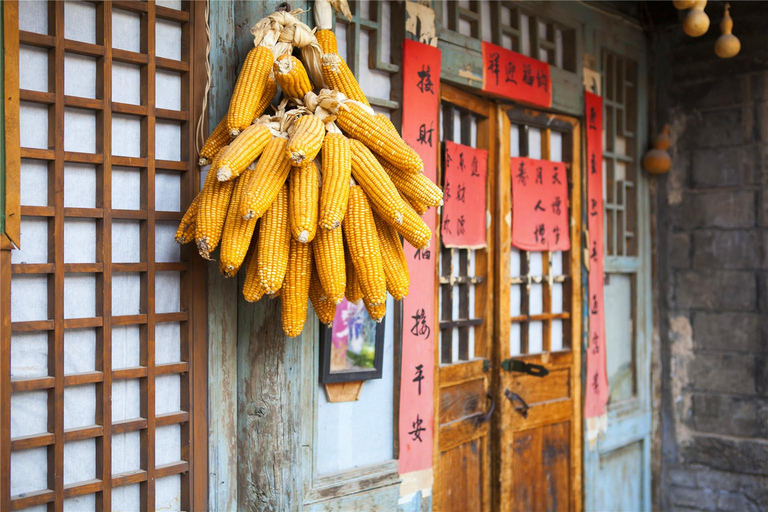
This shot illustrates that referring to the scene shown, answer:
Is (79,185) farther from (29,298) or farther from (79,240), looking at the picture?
(29,298)

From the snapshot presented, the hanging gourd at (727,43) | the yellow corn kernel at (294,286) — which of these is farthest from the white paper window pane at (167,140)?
the hanging gourd at (727,43)

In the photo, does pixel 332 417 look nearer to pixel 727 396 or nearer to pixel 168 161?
pixel 168 161

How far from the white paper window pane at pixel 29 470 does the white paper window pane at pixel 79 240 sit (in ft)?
1.94

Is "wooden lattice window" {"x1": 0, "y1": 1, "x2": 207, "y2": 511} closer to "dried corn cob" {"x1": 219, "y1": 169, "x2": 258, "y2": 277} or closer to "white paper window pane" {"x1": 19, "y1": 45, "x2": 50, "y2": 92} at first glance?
"white paper window pane" {"x1": 19, "y1": 45, "x2": 50, "y2": 92}

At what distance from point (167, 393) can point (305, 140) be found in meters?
1.05

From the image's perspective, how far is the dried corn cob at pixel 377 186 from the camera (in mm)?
2209

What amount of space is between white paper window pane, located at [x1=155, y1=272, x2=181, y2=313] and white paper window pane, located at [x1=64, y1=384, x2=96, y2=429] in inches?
13.5

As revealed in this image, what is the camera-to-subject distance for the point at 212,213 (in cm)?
214

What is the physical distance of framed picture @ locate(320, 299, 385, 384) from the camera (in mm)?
2938

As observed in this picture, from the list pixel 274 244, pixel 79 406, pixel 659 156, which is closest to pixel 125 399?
pixel 79 406

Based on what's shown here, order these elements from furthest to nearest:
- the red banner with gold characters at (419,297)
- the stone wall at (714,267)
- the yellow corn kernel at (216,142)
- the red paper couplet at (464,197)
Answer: the stone wall at (714,267), the red paper couplet at (464,197), the red banner with gold characters at (419,297), the yellow corn kernel at (216,142)

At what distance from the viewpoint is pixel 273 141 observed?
2.20 m

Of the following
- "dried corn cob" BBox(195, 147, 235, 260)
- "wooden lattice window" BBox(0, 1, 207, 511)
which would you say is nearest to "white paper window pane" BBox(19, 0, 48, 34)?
"wooden lattice window" BBox(0, 1, 207, 511)

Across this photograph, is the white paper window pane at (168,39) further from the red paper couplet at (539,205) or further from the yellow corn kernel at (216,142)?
the red paper couplet at (539,205)
